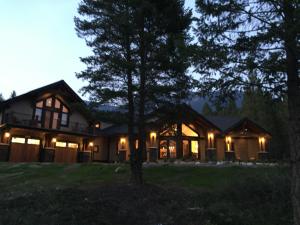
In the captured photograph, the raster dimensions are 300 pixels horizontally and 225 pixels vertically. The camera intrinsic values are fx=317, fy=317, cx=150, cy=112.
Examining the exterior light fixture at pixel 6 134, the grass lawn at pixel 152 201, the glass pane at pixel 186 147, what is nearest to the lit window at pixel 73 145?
the exterior light fixture at pixel 6 134

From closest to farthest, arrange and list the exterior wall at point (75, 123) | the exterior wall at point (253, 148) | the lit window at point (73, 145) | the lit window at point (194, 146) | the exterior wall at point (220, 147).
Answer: the lit window at point (194, 146) → the exterior wall at point (220, 147) → the exterior wall at point (75, 123) → the lit window at point (73, 145) → the exterior wall at point (253, 148)

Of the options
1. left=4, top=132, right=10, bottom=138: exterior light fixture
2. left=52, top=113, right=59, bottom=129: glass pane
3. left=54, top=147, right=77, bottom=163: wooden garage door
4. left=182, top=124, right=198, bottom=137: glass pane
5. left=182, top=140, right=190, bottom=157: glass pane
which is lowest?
left=54, top=147, right=77, bottom=163: wooden garage door

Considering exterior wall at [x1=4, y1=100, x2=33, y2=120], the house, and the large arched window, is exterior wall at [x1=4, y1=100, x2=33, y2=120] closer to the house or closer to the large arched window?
the house

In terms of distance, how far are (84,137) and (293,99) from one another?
27032 mm

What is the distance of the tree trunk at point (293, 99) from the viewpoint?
7852 millimetres

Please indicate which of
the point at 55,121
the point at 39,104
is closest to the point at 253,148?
the point at 55,121

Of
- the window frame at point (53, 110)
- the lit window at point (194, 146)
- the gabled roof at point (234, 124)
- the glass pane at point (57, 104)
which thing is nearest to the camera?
the window frame at point (53, 110)

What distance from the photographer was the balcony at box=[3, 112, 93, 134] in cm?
2668

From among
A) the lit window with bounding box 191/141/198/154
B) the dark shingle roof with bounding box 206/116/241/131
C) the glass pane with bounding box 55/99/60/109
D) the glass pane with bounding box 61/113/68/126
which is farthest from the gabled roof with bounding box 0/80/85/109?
the dark shingle roof with bounding box 206/116/241/131

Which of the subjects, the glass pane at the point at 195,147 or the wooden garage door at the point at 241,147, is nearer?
the glass pane at the point at 195,147

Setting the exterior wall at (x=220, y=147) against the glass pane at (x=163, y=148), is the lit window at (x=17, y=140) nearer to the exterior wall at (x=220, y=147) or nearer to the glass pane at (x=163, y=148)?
the glass pane at (x=163, y=148)

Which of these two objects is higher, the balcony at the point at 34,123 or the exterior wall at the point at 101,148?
the balcony at the point at 34,123

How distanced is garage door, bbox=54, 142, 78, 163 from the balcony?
1.61 metres

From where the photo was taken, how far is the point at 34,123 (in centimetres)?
2844
